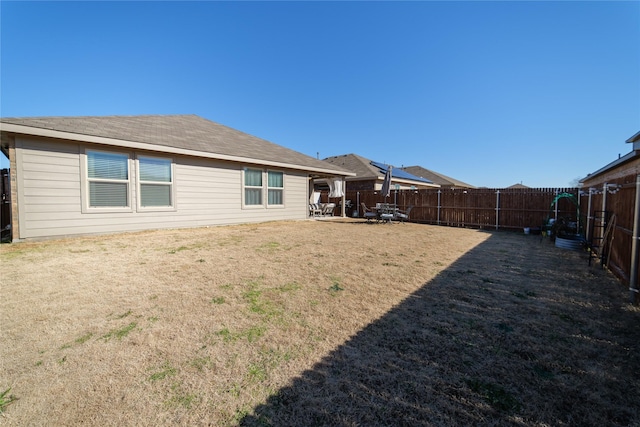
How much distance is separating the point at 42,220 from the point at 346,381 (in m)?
8.59

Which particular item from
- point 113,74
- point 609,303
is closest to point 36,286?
point 609,303

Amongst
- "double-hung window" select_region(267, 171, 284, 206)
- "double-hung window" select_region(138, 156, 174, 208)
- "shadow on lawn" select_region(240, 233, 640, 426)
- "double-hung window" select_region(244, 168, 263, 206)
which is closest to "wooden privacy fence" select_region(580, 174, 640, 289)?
"shadow on lawn" select_region(240, 233, 640, 426)

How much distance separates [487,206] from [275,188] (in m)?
10.2

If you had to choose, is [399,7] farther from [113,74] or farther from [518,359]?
[113,74]

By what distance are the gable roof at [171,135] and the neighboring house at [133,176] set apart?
0.03 m

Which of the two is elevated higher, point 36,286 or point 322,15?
point 322,15

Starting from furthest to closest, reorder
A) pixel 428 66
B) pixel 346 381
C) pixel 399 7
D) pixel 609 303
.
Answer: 1. pixel 428 66
2. pixel 399 7
3. pixel 609 303
4. pixel 346 381

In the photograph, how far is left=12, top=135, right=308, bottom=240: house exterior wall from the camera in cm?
635

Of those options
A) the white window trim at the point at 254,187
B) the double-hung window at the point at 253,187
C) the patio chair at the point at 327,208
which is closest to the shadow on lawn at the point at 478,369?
the white window trim at the point at 254,187

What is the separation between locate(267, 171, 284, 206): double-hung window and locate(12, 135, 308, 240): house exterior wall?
0.82 meters

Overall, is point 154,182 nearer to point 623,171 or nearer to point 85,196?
point 85,196

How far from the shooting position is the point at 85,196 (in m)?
7.11

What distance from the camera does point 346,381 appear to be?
1.90 metres

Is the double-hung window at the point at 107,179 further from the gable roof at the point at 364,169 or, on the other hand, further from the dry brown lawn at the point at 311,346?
the gable roof at the point at 364,169
